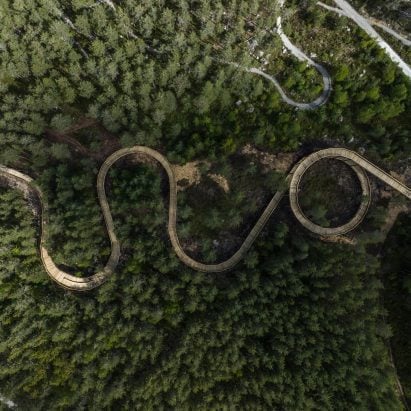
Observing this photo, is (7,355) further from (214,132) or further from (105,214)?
(214,132)

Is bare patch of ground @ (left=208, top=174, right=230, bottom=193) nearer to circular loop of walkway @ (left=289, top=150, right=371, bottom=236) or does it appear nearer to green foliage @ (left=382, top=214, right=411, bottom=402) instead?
circular loop of walkway @ (left=289, top=150, right=371, bottom=236)

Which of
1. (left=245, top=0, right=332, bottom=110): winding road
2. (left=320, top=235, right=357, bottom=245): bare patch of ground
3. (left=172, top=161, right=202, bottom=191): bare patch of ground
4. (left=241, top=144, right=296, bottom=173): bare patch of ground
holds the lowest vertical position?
(left=172, top=161, right=202, bottom=191): bare patch of ground

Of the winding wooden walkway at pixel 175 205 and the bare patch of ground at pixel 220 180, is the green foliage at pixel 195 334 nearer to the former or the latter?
the winding wooden walkway at pixel 175 205

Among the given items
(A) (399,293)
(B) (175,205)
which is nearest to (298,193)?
(B) (175,205)

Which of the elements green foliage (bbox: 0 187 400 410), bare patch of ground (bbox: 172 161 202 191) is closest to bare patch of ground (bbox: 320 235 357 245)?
green foliage (bbox: 0 187 400 410)

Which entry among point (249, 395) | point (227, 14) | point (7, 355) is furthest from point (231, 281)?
point (227, 14)

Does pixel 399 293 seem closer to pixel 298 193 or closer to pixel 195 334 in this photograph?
pixel 298 193
